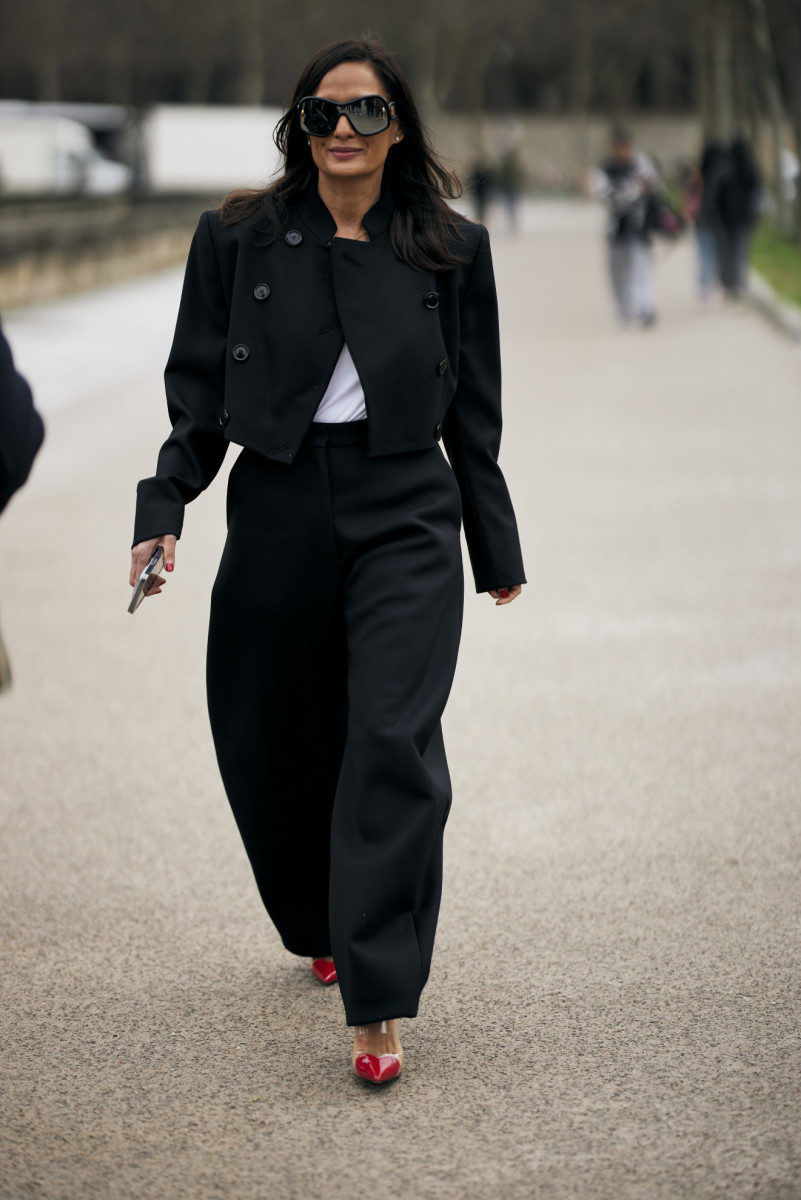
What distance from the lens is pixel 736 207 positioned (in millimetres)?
20125

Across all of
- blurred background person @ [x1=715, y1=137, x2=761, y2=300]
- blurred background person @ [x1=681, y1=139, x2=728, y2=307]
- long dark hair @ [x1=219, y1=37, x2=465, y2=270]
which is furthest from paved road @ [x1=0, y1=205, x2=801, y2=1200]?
blurred background person @ [x1=715, y1=137, x2=761, y2=300]

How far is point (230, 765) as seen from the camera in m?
3.64

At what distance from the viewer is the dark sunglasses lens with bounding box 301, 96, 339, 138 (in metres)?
3.39

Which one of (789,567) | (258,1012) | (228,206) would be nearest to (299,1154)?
(258,1012)

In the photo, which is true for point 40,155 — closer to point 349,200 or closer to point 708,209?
point 708,209

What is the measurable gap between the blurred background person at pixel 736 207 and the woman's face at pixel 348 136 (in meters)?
17.3

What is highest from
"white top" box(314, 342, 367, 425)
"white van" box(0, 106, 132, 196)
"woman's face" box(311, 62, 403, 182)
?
"woman's face" box(311, 62, 403, 182)

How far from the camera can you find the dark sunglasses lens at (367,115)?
339 centimetres

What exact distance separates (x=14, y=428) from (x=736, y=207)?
1740 cm

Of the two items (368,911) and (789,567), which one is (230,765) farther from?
(789,567)

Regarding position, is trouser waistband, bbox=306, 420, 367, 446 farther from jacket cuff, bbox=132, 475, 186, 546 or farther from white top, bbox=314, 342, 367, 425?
jacket cuff, bbox=132, 475, 186, 546

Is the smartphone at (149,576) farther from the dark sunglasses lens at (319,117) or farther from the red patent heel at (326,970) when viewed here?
the red patent heel at (326,970)

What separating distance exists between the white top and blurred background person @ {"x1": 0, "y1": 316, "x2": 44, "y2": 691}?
2.95ft

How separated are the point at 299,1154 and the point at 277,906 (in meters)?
0.75
